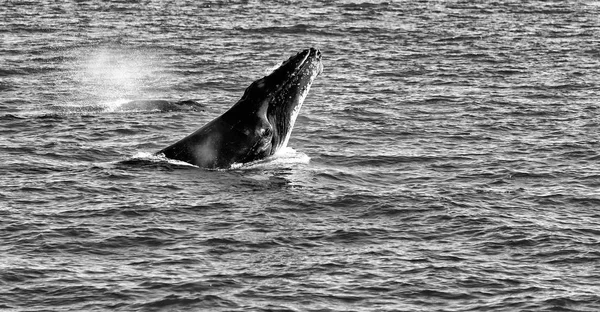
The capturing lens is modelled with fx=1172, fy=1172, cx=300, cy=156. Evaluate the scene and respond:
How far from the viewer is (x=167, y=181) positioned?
32375 millimetres

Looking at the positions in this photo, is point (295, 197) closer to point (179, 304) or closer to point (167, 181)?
point (167, 181)

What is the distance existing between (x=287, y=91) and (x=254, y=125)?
1655mm

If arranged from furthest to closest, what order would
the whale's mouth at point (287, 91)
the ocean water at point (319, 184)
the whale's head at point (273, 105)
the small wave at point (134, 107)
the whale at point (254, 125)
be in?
the small wave at point (134, 107)
the whale's mouth at point (287, 91)
the whale's head at point (273, 105)
the whale at point (254, 125)
the ocean water at point (319, 184)

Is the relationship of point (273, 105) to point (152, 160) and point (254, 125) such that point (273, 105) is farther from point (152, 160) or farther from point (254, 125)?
point (152, 160)

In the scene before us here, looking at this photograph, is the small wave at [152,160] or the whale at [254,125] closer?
the whale at [254,125]

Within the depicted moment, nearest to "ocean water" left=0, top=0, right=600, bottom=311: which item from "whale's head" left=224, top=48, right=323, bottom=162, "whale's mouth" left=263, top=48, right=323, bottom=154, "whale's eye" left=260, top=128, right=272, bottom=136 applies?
"whale's head" left=224, top=48, right=323, bottom=162

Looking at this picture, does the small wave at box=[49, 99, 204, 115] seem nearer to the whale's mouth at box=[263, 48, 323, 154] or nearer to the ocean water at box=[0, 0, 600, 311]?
the ocean water at box=[0, 0, 600, 311]

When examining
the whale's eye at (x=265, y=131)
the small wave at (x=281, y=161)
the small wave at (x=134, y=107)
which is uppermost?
the whale's eye at (x=265, y=131)

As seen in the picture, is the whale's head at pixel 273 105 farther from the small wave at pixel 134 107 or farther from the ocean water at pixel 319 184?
the small wave at pixel 134 107

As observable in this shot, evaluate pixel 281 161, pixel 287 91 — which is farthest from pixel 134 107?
pixel 287 91

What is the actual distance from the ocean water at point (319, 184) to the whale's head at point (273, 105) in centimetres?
85

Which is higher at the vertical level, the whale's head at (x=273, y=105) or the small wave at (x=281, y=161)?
the whale's head at (x=273, y=105)

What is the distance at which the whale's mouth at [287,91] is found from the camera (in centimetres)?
3428

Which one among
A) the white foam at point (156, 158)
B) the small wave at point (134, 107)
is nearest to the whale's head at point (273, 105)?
the white foam at point (156, 158)
